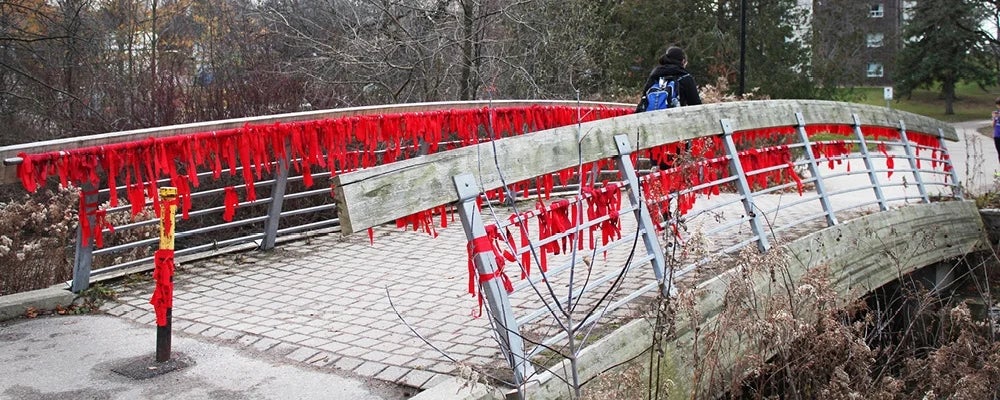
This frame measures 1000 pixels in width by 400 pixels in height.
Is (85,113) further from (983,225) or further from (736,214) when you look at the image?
(983,225)

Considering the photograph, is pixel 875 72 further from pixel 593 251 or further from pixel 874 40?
pixel 593 251

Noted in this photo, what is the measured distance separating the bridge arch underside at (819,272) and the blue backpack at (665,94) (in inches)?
65.3

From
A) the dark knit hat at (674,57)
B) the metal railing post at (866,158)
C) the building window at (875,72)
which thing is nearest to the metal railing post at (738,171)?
the dark knit hat at (674,57)

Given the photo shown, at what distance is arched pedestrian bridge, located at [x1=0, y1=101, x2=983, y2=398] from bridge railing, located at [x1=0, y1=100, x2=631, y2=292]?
0.07 feet

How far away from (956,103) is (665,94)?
48.5 m

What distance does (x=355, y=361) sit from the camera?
4949mm

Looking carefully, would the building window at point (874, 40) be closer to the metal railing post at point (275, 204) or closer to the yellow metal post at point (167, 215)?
the metal railing post at point (275, 204)

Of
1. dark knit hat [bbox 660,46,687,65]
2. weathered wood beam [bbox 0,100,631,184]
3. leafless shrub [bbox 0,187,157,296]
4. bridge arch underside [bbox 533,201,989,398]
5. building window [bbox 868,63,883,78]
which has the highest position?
building window [bbox 868,63,883,78]

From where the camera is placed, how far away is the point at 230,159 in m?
6.63

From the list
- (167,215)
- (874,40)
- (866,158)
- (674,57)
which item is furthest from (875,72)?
(167,215)

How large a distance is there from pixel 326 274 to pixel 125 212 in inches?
121

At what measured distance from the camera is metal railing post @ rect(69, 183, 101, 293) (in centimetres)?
573

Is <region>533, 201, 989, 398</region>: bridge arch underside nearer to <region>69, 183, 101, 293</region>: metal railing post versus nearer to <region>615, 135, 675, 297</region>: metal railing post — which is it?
<region>615, 135, 675, 297</region>: metal railing post

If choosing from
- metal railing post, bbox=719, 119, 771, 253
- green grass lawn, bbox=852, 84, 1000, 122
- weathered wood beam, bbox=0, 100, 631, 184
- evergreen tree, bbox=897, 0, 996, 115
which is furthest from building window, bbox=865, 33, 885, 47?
metal railing post, bbox=719, 119, 771, 253
